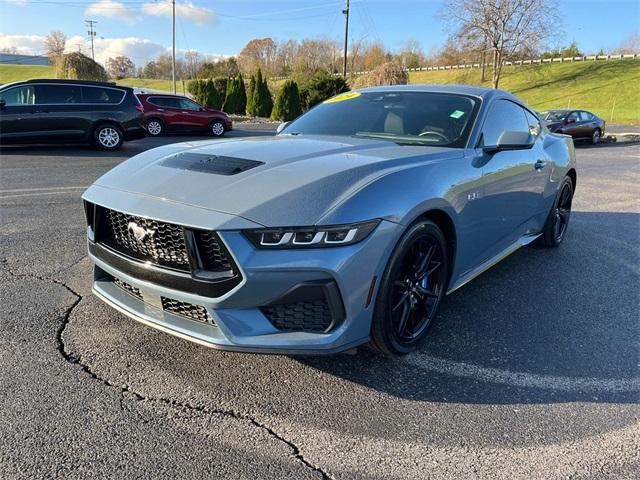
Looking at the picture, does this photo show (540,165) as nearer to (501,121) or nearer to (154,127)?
(501,121)

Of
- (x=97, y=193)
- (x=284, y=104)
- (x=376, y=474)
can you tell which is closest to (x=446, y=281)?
(x=376, y=474)

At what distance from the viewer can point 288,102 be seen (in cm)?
2662

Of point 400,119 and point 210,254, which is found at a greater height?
point 400,119

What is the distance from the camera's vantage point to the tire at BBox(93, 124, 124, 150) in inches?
488

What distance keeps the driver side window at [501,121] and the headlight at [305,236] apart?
1.73 meters

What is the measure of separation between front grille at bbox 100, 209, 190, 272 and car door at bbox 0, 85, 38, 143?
10690 mm

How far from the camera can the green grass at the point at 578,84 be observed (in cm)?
4500

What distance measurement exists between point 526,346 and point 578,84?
6190 cm

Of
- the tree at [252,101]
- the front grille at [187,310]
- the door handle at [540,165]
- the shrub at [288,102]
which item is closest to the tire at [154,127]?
the shrub at [288,102]

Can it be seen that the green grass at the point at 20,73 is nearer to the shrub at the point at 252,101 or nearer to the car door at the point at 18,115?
the shrub at the point at 252,101

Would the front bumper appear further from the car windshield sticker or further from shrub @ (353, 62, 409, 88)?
shrub @ (353, 62, 409, 88)

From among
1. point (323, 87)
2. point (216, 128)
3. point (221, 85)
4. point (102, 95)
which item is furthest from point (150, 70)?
point (102, 95)

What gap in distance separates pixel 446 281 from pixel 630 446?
4.24ft

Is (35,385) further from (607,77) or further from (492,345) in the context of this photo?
(607,77)
